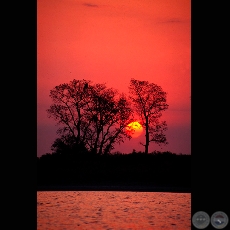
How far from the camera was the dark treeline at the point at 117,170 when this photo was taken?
669 inches

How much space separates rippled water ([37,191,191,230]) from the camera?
8.04 m

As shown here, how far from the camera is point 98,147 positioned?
19.0 meters
